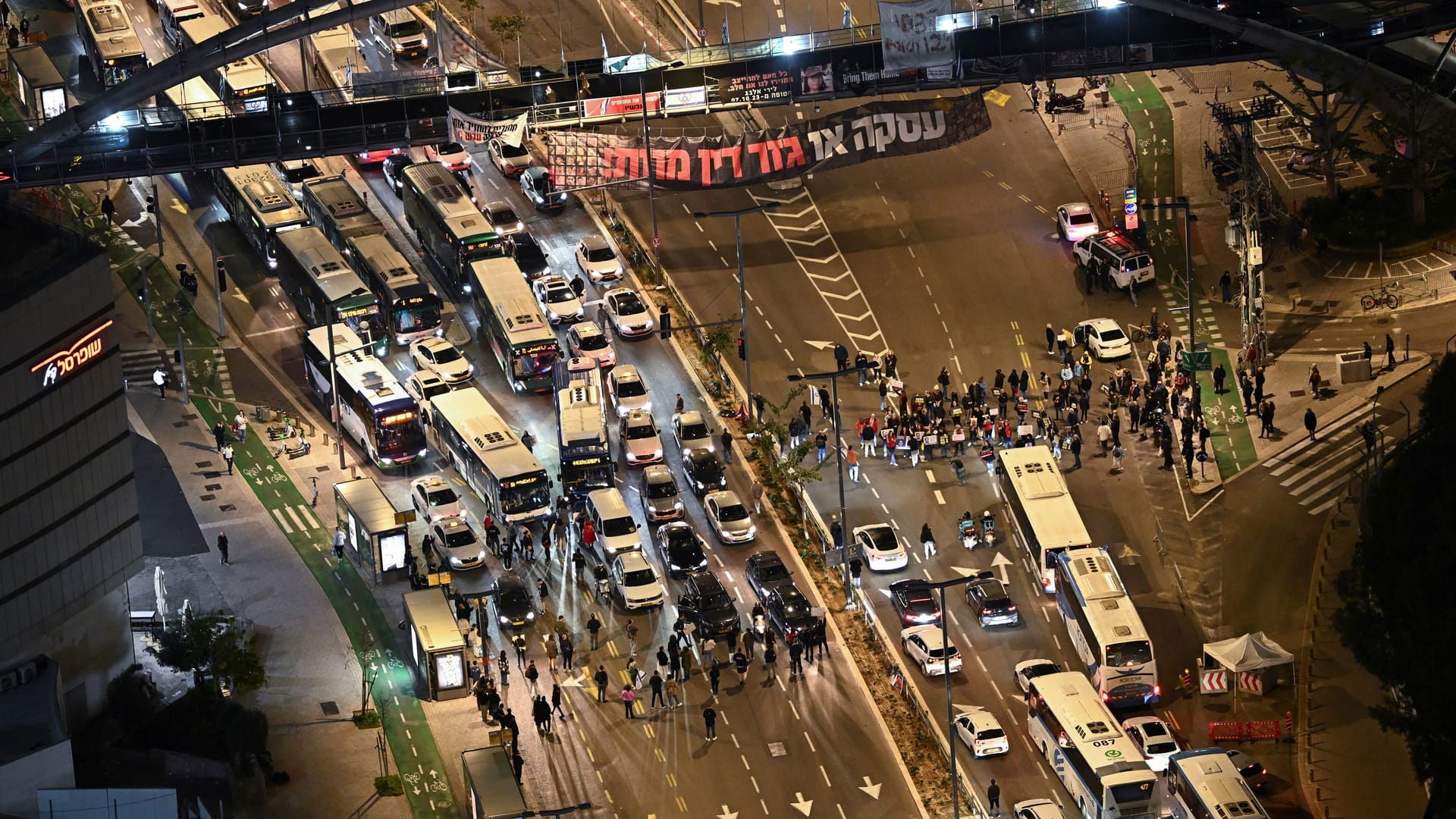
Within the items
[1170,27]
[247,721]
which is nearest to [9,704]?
[247,721]

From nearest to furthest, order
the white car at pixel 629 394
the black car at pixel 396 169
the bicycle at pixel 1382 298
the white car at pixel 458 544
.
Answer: the white car at pixel 458 544, the white car at pixel 629 394, the bicycle at pixel 1382 298, the black car at pixel 396 169

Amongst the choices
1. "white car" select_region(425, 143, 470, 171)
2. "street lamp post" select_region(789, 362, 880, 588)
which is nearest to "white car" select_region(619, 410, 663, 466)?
"street lamp post" select_region(789, 362, 880, 588)

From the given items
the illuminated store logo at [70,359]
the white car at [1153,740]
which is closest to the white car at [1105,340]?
the white car at [1153,740]

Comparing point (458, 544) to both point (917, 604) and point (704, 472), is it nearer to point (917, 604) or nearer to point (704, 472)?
point (704, 472)

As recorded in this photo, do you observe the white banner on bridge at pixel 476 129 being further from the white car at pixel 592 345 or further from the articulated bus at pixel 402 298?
the white car at pixel 592 345

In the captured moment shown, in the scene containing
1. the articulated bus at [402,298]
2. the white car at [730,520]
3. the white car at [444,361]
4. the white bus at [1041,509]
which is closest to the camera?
the white bus at [1041,509]

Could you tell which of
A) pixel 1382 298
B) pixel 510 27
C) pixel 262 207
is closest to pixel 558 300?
pixel 262 207

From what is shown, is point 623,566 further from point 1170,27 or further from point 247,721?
point 1170,27

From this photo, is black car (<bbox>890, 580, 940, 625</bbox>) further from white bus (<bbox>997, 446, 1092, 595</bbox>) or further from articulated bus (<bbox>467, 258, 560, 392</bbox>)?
articulated bus (<bbox>467, 258, 560, 392</bbox>)
